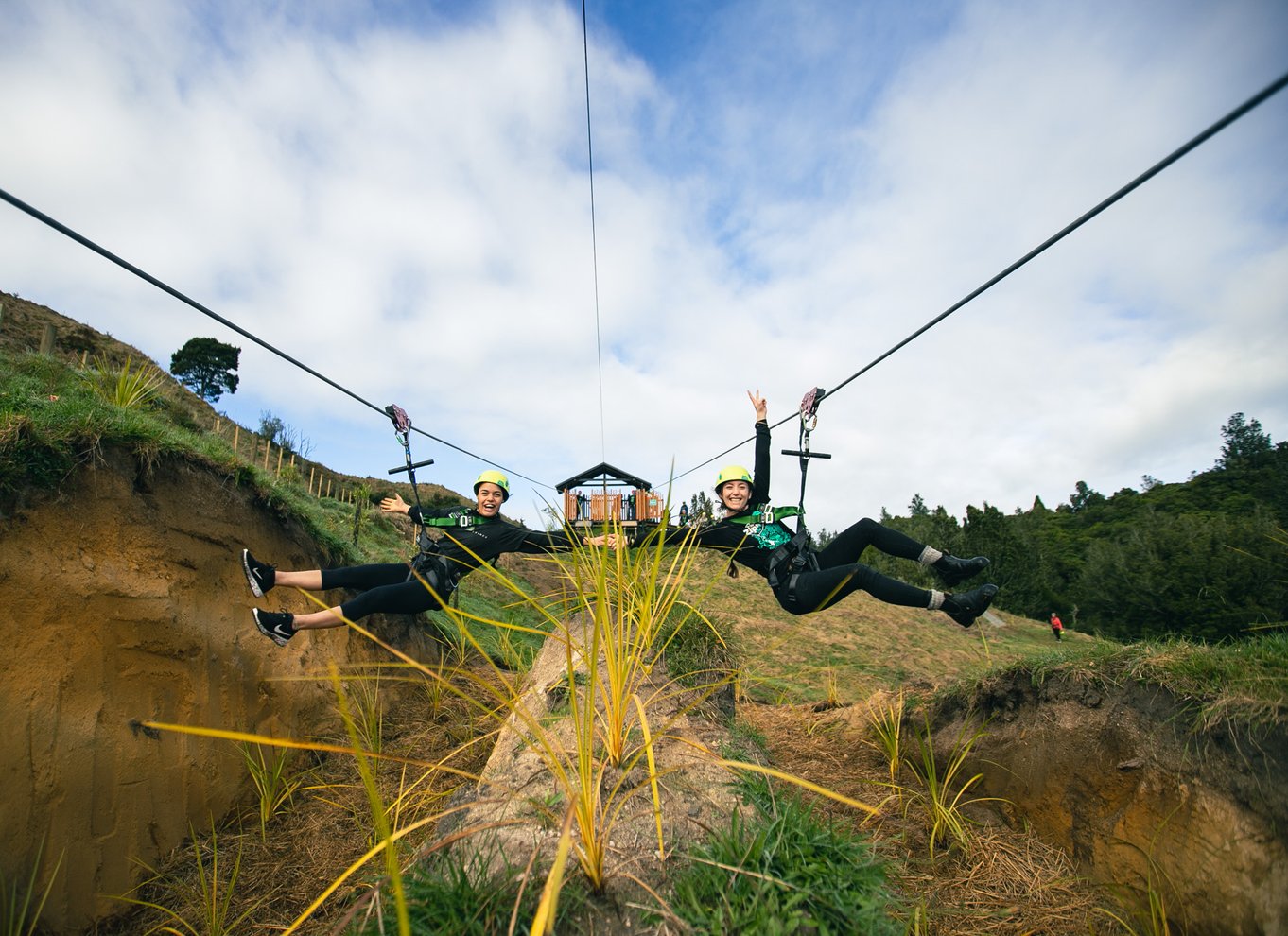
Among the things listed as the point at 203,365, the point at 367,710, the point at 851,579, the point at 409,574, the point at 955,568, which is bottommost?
the point at 367,710

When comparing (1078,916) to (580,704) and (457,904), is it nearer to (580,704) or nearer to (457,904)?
(580,704)

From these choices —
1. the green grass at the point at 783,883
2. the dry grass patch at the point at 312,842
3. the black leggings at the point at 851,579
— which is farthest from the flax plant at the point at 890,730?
the dry grass patch at the point at 312,842

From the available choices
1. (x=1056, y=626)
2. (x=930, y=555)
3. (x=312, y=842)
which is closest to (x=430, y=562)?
(x=312, y=842)

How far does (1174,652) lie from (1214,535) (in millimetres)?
26251

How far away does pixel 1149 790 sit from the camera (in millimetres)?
2840

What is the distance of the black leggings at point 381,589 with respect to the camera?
3918mm

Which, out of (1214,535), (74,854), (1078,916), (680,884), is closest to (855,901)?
(680,884)

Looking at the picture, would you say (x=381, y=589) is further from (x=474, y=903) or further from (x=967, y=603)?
(x=967, y=603)

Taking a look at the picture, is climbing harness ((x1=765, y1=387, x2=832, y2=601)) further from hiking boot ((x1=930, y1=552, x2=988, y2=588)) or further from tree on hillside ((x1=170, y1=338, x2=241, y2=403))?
tree on hillside ((x1=170, y1=338, x2=241, y2=403))

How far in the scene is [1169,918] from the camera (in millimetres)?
2574

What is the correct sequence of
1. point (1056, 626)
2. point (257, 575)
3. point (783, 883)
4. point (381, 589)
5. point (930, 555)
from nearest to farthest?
point (783, 883)
point (257, 575)
point (381, 589)
point (930, 555)
point (1056, 626)

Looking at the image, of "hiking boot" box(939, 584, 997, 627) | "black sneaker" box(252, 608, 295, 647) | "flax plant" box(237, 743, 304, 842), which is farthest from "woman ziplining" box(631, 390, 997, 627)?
"flax plant" box(237, 743, 304, 842)

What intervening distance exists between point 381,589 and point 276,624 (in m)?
0.64

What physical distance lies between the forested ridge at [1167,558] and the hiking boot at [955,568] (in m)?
1.79
